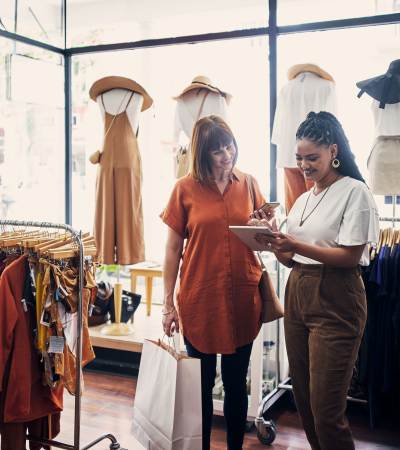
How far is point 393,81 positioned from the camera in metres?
3.06

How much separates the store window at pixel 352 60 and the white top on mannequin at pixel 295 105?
0.12m

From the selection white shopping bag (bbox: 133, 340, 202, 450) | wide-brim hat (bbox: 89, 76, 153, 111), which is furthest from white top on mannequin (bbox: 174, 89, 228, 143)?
white shopping bag (bbox: 133, 340, 202, 450)

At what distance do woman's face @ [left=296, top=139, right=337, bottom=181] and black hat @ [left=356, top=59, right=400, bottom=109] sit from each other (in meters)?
1.20

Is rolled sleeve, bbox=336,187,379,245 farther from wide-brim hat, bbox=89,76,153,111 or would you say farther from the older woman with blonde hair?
wide-brim hat, bbox=89,76,153,111

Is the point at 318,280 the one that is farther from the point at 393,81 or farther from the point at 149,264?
the point at 149,264

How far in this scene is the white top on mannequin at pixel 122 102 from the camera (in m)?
3.72

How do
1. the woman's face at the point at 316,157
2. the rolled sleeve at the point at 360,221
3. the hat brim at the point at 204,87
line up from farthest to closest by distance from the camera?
the hat brim at the point at 204,87 → the woman's face at the point at 316,157 → the rolled sleeve at the point at 360,221

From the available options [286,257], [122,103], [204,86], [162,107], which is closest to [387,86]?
[204,86]

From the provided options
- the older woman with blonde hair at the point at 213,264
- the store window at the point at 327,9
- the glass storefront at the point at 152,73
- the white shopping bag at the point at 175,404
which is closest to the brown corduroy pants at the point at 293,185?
the glass storefront at the point at 152,73

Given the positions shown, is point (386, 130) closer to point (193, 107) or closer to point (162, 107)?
point (193, 107)

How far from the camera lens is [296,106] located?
3.39m

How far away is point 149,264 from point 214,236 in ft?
6.56

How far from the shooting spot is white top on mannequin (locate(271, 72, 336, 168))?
132 inches

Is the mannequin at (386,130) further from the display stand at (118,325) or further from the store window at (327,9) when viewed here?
the display stand at (118,325)
